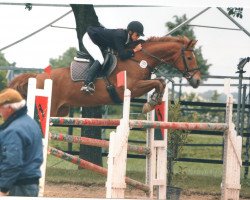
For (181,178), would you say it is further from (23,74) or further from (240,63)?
(23,74)

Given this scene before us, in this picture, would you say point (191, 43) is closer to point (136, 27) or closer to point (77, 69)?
point (136, 27)

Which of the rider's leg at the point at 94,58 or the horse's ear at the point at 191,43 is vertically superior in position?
the horse's ear at the point at 191,43

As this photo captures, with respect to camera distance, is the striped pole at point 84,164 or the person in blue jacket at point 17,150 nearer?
the person in blue jacket at point 17,150

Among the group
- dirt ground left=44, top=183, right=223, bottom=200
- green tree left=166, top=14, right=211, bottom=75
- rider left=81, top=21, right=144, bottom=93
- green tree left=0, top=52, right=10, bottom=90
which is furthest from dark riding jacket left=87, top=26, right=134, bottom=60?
dirt ground left=44, top=183, right=223, bottom=200

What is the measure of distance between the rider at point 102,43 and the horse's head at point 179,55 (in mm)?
A: 175

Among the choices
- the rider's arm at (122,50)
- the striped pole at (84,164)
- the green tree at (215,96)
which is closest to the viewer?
the striped pole at (84,164)

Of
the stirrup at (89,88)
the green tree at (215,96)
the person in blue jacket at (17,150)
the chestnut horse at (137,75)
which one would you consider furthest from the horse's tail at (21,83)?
the person in blue jacket at (17,150)

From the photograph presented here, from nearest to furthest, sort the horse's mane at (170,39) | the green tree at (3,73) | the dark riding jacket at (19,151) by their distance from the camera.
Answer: the dark riding jacket at (19,151) < the green tree at (3,73) < the horse's mane at (170,39)

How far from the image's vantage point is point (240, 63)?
6293mm

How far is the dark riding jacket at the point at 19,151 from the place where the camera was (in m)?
4.17

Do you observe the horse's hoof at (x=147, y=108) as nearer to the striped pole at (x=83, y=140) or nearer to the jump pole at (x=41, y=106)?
the striped pole at (x=83, y=140)

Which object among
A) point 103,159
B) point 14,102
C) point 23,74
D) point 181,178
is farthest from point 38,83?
point 14,102

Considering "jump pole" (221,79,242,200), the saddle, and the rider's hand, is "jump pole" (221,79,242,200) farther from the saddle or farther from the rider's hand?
the saddle

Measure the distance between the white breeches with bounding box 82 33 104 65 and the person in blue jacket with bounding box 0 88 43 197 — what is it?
2134mm
